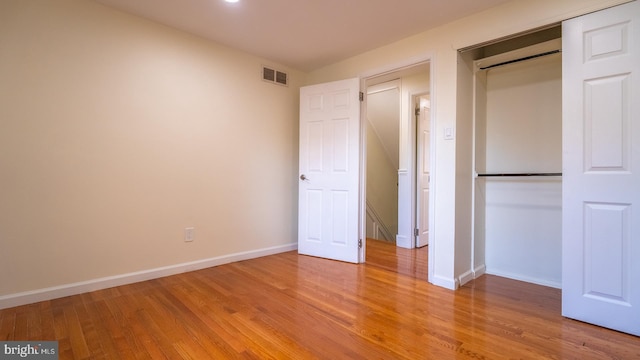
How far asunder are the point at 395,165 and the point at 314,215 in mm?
2063

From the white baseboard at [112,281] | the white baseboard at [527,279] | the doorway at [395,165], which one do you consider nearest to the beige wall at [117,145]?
the white baseboard at [112,281]

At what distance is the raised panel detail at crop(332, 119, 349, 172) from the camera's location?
11.0 feet

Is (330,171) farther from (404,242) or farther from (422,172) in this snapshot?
(404,242)

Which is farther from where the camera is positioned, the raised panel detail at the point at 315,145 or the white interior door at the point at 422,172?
the white interior door at the point at 422,172

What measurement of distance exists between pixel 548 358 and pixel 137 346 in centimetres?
218

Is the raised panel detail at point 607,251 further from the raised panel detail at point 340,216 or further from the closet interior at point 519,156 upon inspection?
the raised panel detail at point 340,216

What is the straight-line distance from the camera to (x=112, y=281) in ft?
8.13

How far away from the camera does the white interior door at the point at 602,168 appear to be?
1775mm

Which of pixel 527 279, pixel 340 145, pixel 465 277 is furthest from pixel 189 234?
pixel 527 279

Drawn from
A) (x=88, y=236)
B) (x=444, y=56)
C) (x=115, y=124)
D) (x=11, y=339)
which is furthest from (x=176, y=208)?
(x=444, y=56)

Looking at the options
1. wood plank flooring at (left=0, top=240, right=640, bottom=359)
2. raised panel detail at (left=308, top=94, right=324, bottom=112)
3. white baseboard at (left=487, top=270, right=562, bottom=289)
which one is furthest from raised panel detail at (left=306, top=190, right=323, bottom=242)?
white baseboard at (left=487, top=270, right=562, bottom=289)

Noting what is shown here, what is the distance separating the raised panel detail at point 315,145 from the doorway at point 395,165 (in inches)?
21.4

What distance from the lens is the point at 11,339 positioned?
1.66 metres

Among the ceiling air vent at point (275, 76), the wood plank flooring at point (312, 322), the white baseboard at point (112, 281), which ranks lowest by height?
the wood plank flooring at point (312, 322)
